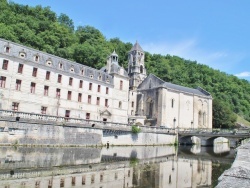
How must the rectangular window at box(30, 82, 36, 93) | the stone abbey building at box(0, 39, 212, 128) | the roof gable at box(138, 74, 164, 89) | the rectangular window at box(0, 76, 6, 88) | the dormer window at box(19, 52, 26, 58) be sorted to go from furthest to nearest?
the roof gable at box(138, 74, 164, 89) → the rectangular window at box(30, 82, 36, 93) → the dormer window at box(19, 52, 26, 58) → the stone abbey building at box(0, 39, 212, 128) → the rectangular window at box(0, 76, 6, 88)

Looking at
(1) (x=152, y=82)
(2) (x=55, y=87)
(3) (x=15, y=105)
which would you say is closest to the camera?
(3) (x=15, y=105)

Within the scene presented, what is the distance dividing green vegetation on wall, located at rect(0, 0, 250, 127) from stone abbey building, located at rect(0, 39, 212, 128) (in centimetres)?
1704

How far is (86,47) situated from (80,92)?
2971cm

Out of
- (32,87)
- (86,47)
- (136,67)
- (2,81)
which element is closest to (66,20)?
(86,47)

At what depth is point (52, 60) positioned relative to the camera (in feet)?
121

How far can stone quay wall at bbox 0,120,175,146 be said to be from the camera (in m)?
23.9

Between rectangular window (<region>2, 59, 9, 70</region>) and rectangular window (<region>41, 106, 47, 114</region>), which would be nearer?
rectangular window (<region>2, 59, 9, 70</region>)

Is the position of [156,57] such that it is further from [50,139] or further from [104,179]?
[104,179]

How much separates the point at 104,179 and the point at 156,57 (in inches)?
3486

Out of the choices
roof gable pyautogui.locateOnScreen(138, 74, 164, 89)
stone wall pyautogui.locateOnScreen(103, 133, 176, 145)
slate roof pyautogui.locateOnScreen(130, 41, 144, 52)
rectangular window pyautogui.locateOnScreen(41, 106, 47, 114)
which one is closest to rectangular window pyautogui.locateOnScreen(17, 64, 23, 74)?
rectangular window pyautogui.locateOnScreen(41, 106, 47, 114)

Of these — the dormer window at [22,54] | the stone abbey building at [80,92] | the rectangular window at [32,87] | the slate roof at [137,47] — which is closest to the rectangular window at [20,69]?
the stone abbey building at [80,92]

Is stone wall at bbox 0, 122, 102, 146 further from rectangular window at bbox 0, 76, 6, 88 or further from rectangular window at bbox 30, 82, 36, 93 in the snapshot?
rectangular window at bbox 30, 82, 36, 93

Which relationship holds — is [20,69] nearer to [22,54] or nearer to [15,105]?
[22,54]

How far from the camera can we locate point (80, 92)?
39750mm
